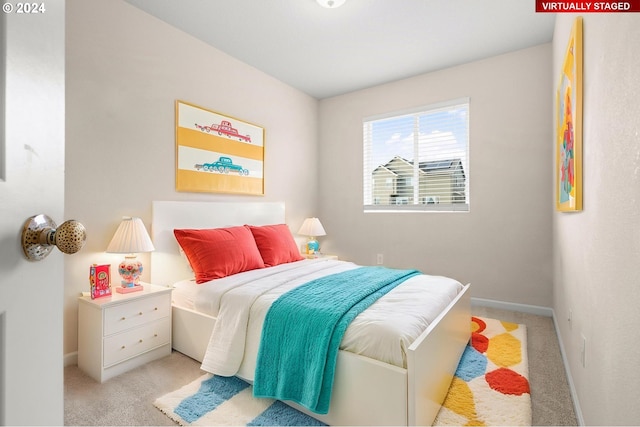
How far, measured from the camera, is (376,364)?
145 cm

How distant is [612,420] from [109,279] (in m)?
2.72

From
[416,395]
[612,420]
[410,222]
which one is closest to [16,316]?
[416,395]

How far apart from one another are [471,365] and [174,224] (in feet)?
8.37

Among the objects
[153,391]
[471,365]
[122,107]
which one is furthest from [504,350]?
[122,107]

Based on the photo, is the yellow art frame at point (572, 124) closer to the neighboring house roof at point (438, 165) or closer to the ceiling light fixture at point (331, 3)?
the neighboring house roof at point (438, 165)

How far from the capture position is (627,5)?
3.59ft

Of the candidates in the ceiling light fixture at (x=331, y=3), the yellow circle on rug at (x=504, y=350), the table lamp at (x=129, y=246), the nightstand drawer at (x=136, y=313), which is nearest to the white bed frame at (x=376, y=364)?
the nightstand drawer at (x=136, y=313)

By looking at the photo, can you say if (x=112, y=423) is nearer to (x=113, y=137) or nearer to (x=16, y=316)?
(x=16, y=316)

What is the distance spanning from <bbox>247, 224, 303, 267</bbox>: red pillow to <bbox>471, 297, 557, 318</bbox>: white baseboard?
2057 millimetres

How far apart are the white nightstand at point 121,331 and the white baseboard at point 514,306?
311 centimetres

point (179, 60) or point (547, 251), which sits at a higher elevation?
point (179, 60)

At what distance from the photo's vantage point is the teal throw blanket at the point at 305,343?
154 cm

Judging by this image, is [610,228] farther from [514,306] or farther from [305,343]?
[514,306]

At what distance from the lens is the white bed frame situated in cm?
138
